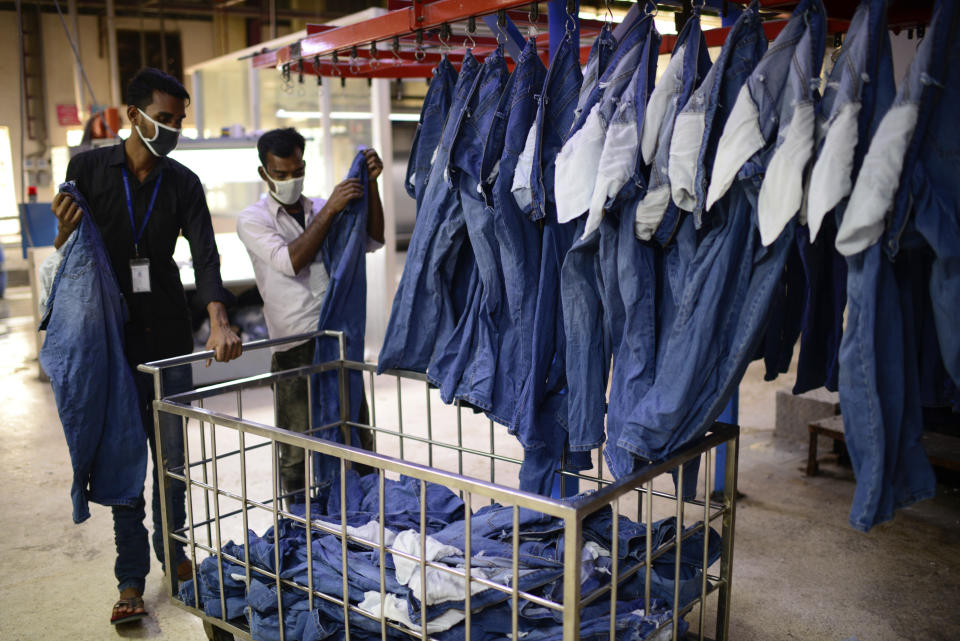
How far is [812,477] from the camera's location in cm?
398

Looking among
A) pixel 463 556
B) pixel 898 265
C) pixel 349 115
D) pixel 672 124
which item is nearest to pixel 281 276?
pixel 463 556

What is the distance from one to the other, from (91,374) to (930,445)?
3202mm

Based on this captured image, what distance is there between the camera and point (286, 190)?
311 cm

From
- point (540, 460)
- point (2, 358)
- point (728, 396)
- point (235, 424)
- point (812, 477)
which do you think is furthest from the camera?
point (2, 358)

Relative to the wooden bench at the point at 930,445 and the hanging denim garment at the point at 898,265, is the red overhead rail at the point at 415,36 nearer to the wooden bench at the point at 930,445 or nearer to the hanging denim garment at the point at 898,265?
the hanging denim garment at the point at 898,265

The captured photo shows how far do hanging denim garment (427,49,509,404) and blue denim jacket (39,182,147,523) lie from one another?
1005 mm

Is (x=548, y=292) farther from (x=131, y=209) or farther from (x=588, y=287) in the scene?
(x=131, y=209)

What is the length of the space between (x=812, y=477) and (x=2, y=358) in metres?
6.08

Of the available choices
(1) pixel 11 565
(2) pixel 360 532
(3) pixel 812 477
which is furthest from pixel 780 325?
(1) pixel 11 565

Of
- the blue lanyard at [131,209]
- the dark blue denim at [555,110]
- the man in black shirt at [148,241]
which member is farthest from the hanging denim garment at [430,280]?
the blue lanyard at [131,209]

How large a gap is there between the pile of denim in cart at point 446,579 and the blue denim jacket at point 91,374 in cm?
53

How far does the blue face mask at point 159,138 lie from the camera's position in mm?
2652

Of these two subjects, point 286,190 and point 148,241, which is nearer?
point 148,241

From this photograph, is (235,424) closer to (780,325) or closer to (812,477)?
(780,325)
